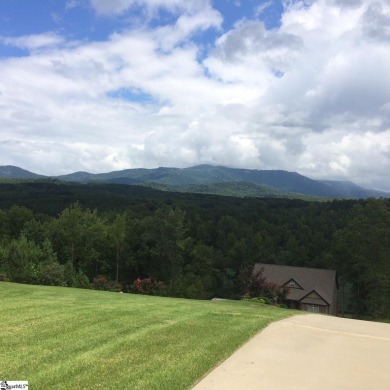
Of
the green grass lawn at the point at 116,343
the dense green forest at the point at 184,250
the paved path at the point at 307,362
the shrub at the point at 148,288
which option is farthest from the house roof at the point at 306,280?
the paved path at the point at 307,362

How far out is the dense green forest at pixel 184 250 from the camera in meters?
36.8

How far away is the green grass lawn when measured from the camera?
21.3 feet

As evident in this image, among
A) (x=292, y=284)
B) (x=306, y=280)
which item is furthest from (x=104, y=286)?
(x=306, y=280)

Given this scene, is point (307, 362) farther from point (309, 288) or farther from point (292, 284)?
point (292, 284)

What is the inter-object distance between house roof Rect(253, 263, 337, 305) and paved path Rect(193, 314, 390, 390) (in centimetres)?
4344

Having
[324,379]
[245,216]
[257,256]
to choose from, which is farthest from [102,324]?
[245,216]

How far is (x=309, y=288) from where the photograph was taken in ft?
176

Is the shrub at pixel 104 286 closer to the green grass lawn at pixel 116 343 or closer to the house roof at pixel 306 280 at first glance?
the green grass lawn at pixel 116 343

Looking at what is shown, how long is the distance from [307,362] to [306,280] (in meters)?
49.8

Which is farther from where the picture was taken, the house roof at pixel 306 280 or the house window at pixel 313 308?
the house roof at pixel 306 280

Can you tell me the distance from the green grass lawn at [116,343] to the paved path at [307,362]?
1.43 ft

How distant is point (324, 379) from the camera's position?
→ 275 inches

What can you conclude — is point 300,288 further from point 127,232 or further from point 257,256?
point 127,232

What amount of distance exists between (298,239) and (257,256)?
33.6ft
